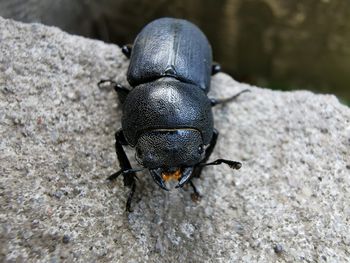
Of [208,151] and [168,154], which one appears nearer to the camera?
[168,154]

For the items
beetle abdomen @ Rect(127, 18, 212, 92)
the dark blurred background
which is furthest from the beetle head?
the dark blurred background

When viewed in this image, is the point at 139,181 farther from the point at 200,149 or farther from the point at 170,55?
the point at 170,55

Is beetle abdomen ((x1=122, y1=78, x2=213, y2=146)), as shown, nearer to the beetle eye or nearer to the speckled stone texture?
the beetle eye

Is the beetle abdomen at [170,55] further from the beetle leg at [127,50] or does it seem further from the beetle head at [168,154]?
the beetle head at [168,154]

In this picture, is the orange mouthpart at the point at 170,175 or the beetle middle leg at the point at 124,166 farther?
the beetle middle leg at the point at 124,166

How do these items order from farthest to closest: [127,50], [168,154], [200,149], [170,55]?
[127,50] < [170,55] < [200,149] < [168,154]

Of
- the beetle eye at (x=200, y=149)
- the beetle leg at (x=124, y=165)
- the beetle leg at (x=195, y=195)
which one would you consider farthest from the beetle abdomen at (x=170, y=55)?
the beetle leg at (x=195, y=195)

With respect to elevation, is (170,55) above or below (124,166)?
above

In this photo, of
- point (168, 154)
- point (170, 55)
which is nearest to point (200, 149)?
point (168, 154)
